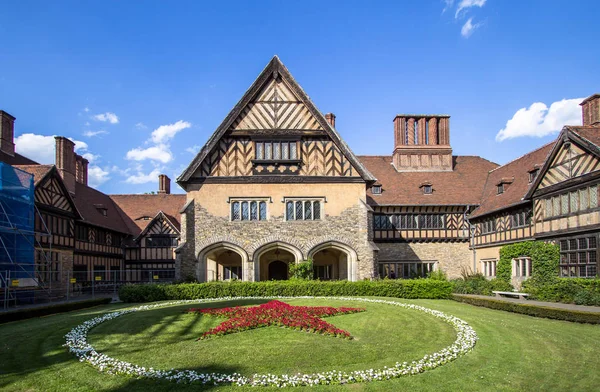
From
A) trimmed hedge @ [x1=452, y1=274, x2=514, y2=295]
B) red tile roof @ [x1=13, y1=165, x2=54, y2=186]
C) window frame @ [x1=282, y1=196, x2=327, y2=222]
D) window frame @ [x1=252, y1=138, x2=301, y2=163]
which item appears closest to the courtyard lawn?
trimmed hedge @ [x1=452, y1=274, x2=514, y2=295]

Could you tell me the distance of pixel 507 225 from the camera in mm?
28484

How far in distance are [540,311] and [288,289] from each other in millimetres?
11164

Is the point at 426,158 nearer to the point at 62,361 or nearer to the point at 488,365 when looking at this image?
the point at 488,365

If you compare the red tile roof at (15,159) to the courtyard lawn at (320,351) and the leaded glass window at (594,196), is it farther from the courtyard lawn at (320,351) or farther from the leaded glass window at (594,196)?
the leaded glass window at (594,196)

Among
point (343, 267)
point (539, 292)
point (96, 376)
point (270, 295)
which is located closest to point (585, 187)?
point (539, 292)

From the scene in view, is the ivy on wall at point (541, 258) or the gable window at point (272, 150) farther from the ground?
the gable window at point (272, 150)

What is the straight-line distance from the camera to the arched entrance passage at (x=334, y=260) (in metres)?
26.5

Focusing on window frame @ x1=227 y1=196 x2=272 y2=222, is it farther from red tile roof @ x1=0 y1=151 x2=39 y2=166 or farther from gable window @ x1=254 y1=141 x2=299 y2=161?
red tile roof @ x1=0 y1=151 x2=39 y2=166

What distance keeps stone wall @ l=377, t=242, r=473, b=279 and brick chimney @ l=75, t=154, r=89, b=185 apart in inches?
1015

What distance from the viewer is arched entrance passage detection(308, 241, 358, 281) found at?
86.8 ft

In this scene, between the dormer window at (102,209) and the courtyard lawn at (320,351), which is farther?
the dormer window at (102,209)

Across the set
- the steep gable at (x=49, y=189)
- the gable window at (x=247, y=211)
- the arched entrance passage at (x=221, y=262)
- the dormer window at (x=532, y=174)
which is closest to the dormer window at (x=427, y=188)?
the dormer window at (x=532, y=174)

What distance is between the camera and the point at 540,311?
16781mm

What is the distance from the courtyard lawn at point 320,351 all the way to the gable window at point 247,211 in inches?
422
